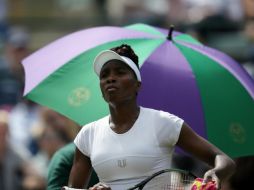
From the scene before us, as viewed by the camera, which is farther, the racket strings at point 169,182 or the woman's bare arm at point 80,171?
the woman's bare arm at point 80,171

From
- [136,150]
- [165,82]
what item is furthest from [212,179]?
[165,82]

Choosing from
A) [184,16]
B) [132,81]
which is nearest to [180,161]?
[184,16]

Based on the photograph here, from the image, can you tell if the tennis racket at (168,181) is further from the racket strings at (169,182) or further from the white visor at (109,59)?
the white visor at (109,59)

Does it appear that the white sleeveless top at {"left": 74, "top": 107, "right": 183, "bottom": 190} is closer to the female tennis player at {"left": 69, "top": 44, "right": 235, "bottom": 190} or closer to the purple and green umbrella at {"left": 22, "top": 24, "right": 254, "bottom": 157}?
the female tennis player at {"left": 69, "top": 44, "right": 235, "bottom": 190}

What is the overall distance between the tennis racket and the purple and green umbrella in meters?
1.38

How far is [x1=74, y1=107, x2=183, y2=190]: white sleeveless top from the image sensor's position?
510cm

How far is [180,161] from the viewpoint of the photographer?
1048 centimetres

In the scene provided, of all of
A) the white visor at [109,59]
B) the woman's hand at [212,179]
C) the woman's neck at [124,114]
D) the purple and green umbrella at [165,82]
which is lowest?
the woman's hand at [212,179]

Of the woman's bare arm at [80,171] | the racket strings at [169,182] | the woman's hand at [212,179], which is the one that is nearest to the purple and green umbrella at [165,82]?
the woman's bare arm at [80,171]

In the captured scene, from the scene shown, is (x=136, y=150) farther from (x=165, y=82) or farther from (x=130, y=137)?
(x=165, y=82)

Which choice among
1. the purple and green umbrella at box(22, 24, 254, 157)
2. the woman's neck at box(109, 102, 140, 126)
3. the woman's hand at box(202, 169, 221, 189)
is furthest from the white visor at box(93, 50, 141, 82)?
the purple and green umbrella at box(22, 24, 254, 157)

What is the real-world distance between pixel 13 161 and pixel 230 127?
410cm

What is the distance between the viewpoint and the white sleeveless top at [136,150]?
16.7 feet

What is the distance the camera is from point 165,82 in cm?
663
